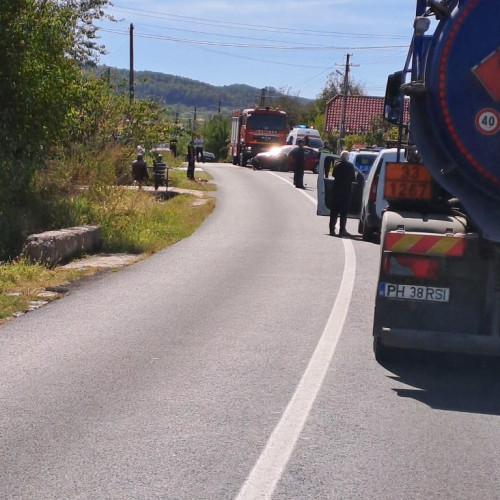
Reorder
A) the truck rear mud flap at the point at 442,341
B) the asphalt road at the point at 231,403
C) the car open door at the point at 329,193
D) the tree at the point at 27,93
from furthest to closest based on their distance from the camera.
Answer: the car open door at the point at 329,193 < the tree at the point at 27,93 < the truck rear mud flap at the point at 442,341 < the asphalt road at the point at 231,403

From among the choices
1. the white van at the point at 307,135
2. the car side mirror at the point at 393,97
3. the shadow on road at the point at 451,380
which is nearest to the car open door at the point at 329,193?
the car side mirror at the point at 393,97

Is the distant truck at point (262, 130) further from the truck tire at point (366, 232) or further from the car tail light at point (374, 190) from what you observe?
the car tail light at point (374, 190)

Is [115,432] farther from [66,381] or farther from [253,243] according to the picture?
[253,243]

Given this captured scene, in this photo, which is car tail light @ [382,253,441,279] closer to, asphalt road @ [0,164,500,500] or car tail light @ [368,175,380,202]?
asphalt road @ [0,164,500,500]

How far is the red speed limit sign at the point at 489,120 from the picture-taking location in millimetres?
7910

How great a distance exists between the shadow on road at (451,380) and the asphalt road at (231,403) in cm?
2

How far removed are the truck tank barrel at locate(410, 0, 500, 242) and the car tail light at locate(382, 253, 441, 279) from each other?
496mm

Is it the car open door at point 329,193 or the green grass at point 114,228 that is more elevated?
the car open door at point 329,193

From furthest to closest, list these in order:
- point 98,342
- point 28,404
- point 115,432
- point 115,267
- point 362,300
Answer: point 115,267 < point 362,300 < point 98,342 < point 28,404 < point 115,432

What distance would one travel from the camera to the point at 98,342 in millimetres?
9172

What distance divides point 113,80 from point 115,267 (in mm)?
22689

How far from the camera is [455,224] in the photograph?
8156mm

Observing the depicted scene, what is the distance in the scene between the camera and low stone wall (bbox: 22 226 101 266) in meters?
14.3

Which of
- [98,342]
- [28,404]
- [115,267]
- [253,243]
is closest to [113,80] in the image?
[253,243]
